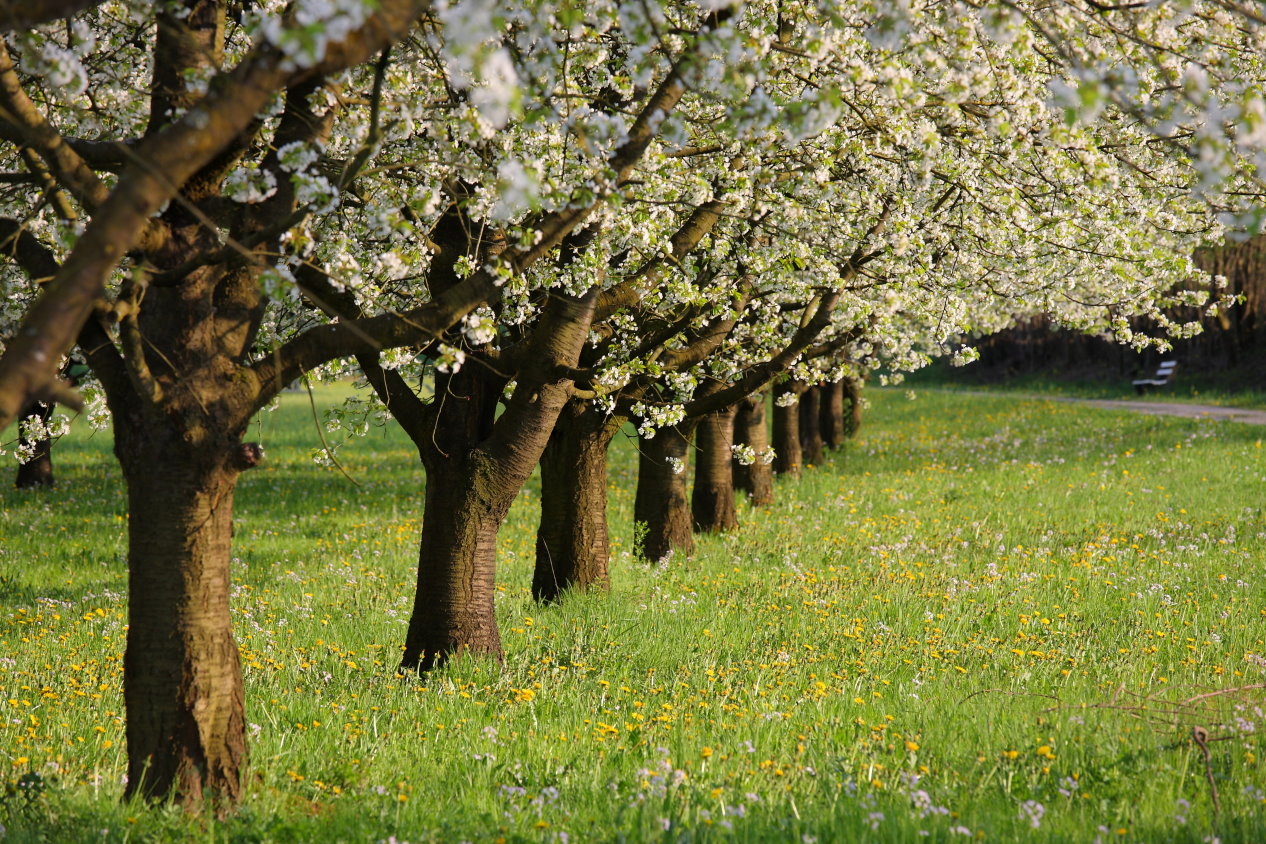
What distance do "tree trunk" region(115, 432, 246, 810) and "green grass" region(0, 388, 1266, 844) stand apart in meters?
0.25

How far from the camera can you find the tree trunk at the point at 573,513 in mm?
10578

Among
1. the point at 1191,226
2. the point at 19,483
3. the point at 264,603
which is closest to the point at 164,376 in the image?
the point at 264,603

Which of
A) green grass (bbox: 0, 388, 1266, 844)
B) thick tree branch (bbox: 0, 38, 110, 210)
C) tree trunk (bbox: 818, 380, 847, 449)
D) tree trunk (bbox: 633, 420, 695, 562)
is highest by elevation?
thick tree branch (bbox: 0, 38, 110, 210)

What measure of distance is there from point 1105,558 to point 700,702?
7259mm

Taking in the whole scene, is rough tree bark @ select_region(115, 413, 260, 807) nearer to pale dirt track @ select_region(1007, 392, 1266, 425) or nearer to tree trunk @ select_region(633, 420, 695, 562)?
tree trunk @ select_region(633, 420, 695, 562)

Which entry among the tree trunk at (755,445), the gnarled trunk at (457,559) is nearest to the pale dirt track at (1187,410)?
the tree trunk at (755,445)

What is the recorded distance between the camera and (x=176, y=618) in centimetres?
480

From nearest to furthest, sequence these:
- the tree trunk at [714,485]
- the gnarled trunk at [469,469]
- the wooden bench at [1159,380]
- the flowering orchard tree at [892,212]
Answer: the flowering orchard tree at [892,212], the gnarled trunk at [469,469], the tree trunk at [714,485], the wooden bench at [1159,380]

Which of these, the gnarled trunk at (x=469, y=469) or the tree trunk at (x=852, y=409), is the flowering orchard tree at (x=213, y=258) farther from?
the tree trunk at (x=852, y=409)

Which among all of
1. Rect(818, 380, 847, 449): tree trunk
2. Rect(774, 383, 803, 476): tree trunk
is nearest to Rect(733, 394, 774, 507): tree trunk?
Rect(774, 383, 803, 476): tree trunk

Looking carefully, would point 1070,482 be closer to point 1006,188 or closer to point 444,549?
point 1006,188

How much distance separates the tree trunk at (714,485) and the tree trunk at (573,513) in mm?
4693

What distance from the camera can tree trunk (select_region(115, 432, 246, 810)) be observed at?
471 cm

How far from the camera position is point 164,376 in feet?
15.3
